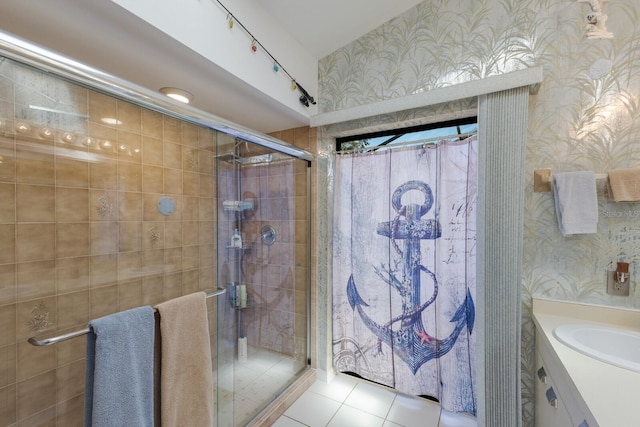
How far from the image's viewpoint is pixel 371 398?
1.80 metres

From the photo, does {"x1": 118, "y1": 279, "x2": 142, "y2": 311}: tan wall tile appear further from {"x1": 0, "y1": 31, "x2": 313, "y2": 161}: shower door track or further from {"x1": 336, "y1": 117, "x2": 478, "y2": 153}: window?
{"x1": 336, "y1": 117, "x2": 478, "y2": 153}: window

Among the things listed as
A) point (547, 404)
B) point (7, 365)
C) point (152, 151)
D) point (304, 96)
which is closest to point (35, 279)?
point (7, 365)

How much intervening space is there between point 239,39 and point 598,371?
200 centimetres

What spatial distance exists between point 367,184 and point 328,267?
2.44 ft

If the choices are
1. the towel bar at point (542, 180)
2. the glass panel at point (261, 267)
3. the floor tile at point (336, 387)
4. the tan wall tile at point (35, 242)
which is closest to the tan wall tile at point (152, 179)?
the glass panel at point (261, 267)

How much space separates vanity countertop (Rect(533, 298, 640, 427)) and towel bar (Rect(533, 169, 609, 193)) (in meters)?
0.59

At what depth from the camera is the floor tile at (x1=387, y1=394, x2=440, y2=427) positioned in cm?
159

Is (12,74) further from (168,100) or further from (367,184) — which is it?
(367,184)

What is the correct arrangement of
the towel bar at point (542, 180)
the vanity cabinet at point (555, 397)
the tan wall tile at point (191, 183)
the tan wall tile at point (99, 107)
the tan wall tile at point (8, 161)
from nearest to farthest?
1. the vanity cabinet at point (555, 397)
2. the tan wall tile at point (8, 161)
3. the towel bar at point (542, 180)
4. the tan wall tile at point (99, 107)
5. the tan wall tile at point (191, 183)

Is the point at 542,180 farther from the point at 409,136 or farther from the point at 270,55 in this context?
the point at 270,55

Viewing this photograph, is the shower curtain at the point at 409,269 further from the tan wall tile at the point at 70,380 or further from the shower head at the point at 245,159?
the tan wall tile at the point at 70,380

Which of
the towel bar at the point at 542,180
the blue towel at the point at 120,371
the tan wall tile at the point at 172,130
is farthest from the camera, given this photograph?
the tan wall tile at the point at 172,130

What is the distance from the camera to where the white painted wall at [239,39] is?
1005 mm

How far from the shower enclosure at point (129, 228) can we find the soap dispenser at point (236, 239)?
4 cm
